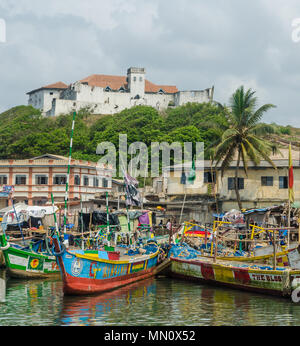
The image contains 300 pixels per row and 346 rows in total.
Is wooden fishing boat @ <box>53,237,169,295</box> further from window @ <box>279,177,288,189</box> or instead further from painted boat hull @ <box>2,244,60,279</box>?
window @ <box>279,177,288,189</box>

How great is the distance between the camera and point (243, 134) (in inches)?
1577

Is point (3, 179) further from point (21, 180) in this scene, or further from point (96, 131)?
point (96, 131)

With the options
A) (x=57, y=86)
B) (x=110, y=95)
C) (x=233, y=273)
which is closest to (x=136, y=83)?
(x=110, y=95)

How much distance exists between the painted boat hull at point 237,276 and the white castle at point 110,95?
95.5 m

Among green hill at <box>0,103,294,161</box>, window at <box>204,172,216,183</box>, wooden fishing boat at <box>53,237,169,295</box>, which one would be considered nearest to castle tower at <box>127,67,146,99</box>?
green hill at <box>0,103,294,161</box>

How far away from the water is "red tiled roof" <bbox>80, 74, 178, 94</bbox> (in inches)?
4251

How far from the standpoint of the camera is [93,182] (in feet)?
180

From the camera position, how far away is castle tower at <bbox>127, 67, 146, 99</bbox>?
12588 cm

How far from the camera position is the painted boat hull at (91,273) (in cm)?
2044

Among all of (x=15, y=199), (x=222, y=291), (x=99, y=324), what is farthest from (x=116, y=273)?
(x=15, y=199)

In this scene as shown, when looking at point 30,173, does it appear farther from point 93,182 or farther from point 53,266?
point 53,266

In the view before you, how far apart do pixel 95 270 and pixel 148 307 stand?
10.4 feet
